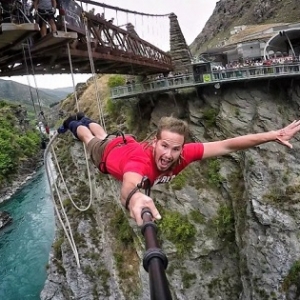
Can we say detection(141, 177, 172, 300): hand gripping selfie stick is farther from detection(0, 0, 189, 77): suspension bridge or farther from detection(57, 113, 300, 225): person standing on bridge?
detection(0, 0, 189, 77): suspension bridge

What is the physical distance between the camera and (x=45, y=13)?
25.4ft

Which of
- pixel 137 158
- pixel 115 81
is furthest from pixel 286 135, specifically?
pixel 115 81

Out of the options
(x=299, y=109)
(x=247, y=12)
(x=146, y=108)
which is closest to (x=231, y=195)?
(x=299, y=109)

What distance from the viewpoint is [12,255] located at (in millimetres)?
26641

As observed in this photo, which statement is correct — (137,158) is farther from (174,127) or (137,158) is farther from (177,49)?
(177,49)

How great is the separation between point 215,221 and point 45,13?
1190cm

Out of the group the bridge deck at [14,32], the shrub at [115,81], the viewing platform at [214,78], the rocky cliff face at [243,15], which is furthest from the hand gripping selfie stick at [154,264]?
the rocky cliff face at [243,15]

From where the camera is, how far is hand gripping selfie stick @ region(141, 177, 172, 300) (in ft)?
4.66

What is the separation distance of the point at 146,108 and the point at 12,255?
15299 millimetres

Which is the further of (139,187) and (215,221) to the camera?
(215,221)

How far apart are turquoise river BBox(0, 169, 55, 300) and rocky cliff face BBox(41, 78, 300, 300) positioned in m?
3.66

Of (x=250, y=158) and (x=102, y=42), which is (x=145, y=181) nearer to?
(x=102, y=42)

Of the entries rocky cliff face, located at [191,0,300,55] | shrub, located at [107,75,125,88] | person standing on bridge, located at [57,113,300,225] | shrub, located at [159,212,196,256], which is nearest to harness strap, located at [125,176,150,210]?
person standing on bridge, located at [57,113,300,225]

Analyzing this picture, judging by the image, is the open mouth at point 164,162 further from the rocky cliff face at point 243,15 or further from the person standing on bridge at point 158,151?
the rocky cliff face at point 243,15
